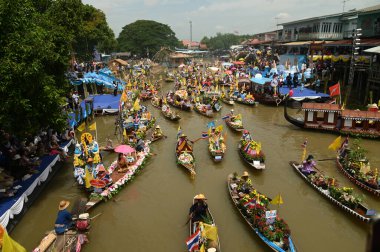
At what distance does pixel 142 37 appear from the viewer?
79.1 metres

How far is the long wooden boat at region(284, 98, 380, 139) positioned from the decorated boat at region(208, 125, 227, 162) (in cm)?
752

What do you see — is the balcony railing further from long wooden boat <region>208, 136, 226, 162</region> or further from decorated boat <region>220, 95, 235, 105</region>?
long wooden boat <region>208, 136, 226, 162</region>

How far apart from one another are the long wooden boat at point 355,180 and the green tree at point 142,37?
2723 inches

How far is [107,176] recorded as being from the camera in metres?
14.0

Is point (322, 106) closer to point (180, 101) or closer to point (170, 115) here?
point (170, 115)

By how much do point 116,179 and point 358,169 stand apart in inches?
460

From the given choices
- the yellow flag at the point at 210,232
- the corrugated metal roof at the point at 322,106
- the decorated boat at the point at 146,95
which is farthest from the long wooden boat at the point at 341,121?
the decorated boat at the point at 146,95

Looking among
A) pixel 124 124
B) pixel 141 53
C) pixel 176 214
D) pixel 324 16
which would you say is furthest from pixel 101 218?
pixel 141 53

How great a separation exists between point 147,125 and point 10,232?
12468mm

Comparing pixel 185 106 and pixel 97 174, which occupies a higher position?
pixel 185 106

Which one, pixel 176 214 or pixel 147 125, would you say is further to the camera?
pixel 147 125

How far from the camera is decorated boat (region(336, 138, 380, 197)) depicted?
1345cm

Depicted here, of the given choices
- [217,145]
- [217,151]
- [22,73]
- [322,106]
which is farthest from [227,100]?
[22,73]

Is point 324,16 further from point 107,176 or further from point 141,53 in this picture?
point 141,53
